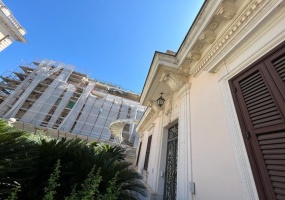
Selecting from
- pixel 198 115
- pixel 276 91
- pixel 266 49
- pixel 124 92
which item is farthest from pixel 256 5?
pixel 124 92

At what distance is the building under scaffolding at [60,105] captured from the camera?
20250mm

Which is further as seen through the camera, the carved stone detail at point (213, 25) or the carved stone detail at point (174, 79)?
the carved stone detail at point (174, 79)

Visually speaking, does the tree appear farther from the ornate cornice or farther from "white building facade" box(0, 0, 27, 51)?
"white building facade" box(0, 0, 27, 51)

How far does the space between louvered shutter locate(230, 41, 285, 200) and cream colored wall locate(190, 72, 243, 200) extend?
0.32 metres

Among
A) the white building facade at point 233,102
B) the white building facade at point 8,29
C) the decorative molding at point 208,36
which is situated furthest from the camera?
the white building facade at point 8,29

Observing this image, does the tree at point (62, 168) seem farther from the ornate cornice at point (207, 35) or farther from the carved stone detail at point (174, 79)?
the ornate cornice at point (207, 35)

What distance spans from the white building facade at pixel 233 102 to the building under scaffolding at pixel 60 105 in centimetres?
1554

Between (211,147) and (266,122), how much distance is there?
Result: 1.02 metres

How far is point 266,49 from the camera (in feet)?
5.89

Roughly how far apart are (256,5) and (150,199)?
16.9 feet

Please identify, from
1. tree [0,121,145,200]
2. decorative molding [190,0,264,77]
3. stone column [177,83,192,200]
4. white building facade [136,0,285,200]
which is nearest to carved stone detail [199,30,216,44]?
white building facade [136,0,285,200]

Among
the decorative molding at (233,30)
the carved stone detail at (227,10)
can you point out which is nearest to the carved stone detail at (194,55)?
the decorative molding at (233,30)

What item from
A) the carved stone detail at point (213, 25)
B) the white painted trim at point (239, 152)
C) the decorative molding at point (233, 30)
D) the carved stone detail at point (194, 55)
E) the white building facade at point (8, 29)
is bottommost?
the white painted trim at point (239, 152)

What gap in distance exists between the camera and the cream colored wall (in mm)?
2008
